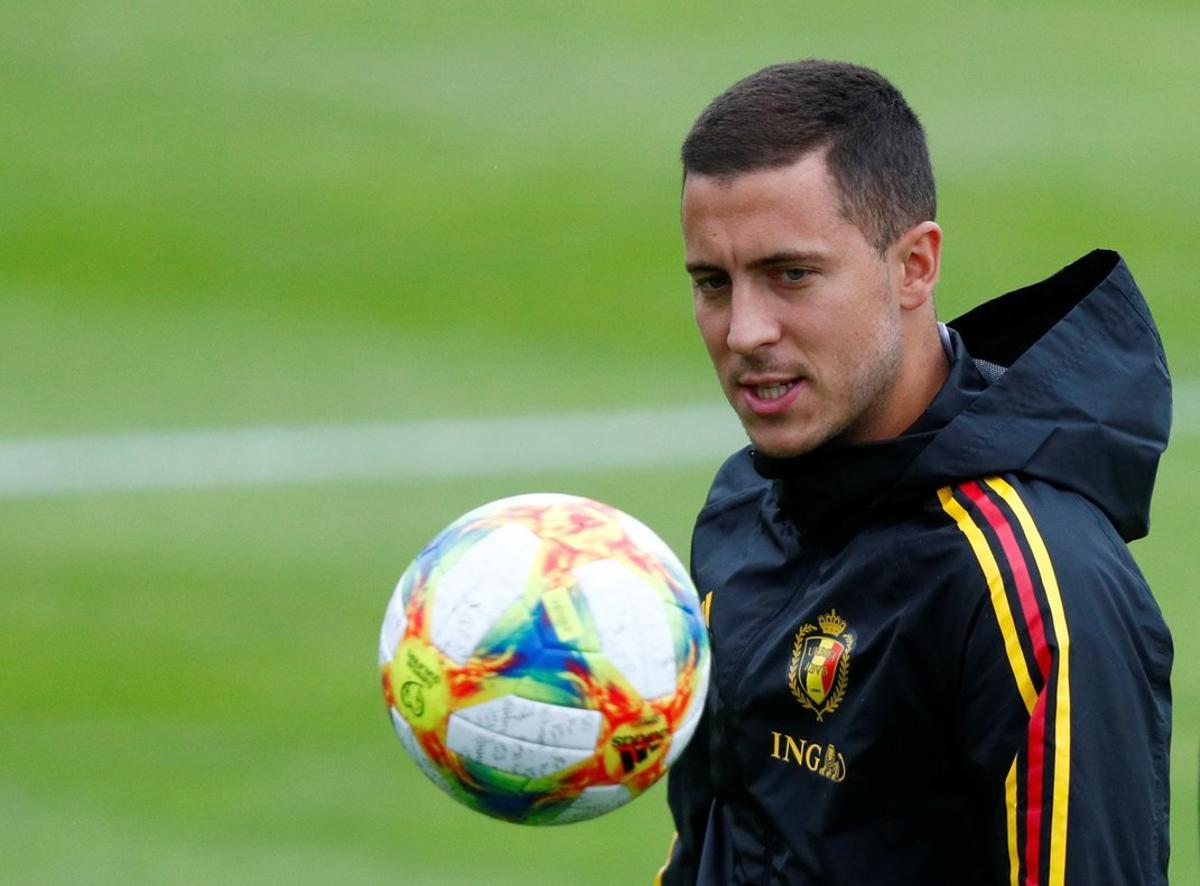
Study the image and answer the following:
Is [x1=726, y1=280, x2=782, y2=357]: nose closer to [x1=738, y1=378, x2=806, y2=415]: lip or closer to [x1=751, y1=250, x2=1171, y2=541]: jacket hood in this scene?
[x1=738, y1=378, x2=806, y2=415]: lip

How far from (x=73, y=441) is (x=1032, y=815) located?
686 cm

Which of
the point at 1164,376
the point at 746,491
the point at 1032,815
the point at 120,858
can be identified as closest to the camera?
the point at 1032,815

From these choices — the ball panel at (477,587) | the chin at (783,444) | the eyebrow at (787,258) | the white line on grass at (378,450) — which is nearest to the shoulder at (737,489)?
the chin at (783,444)

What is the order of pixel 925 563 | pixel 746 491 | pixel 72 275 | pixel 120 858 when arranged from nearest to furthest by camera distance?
1. pixel 925 563
2. pixel 746 491
3. pixel 120 858
4. pixel 72 275

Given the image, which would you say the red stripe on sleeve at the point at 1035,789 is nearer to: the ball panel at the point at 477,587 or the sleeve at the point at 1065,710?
the sleeve at the point at 1065,710

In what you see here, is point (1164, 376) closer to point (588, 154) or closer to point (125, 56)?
point (588, 154)

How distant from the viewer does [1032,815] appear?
3199mm

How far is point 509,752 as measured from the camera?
3379 millimetres

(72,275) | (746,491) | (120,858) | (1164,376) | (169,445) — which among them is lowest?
(120,858)

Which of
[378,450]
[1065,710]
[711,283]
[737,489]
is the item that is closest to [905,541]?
[1065,710]

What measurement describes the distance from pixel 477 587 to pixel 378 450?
5813mm

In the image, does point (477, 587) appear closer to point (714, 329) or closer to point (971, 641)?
point (714, 329)

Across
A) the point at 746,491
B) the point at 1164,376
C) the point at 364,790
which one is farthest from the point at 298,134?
the point at 1164,376

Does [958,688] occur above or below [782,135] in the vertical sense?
below
